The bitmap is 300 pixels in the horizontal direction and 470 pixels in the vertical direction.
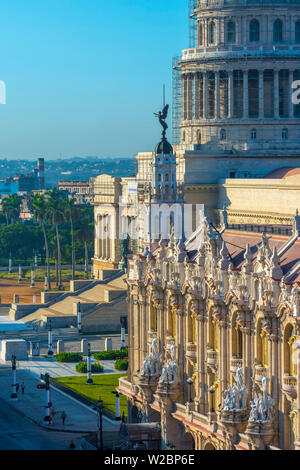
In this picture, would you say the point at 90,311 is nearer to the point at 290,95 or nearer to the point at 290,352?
the point at 290,95

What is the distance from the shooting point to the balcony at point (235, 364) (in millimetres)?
74812

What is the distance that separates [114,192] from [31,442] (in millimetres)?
101400

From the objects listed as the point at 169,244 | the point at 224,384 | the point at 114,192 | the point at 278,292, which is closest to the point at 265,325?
the point at 278,292

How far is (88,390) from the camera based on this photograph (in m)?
104

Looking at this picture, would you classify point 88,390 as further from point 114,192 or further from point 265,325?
point 114,192

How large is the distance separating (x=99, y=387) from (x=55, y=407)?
7909mm

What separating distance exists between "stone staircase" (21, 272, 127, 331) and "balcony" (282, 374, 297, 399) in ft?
227

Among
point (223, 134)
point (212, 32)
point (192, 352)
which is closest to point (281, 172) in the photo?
point (223, 134)

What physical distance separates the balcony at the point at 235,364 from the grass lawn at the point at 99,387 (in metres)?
20.8

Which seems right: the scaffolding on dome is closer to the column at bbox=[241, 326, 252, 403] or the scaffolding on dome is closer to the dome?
the dome

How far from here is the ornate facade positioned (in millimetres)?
69812

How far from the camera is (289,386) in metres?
68.6

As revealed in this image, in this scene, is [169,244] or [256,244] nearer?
[256,244]

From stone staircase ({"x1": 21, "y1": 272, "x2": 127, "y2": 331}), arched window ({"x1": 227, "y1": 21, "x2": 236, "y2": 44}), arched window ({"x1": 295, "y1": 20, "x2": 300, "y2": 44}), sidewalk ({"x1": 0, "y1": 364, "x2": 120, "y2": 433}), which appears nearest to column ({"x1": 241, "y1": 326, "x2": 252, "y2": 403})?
sidewalk ({"x1": 0, "y1": 364, "x2": 120, "y2": 433})
